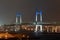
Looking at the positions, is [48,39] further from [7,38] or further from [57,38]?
[7,38]

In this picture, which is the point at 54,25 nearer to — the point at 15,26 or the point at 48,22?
the point at 48,22

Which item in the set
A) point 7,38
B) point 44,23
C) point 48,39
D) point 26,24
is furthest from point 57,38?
point 44,23

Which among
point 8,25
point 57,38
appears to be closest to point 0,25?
point 8,25

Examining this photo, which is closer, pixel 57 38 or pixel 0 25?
pixel 57 38

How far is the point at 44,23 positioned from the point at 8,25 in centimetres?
221

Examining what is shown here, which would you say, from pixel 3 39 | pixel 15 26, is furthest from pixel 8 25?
pixel 3 39

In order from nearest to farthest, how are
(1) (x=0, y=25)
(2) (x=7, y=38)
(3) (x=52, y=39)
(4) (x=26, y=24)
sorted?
(2) (x=7, y=38) → (3) (x=52, y=39) → (1) (x=0, y=25) → (4) (x=26, y=24)

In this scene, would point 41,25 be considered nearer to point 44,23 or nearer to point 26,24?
point 44,23

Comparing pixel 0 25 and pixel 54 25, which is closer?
pixel 0 25

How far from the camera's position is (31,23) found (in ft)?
31.8

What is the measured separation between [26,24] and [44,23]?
1.35 metres

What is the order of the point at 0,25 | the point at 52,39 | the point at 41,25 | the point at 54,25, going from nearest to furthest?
the point at 52,39 → the point at 0,25 → the point at 54,25 → the point at 41,25

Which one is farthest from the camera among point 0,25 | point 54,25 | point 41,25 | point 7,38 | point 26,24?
point 41,25

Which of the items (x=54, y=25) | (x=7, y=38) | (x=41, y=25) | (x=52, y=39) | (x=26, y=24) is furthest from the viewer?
(x=41, y=25)
